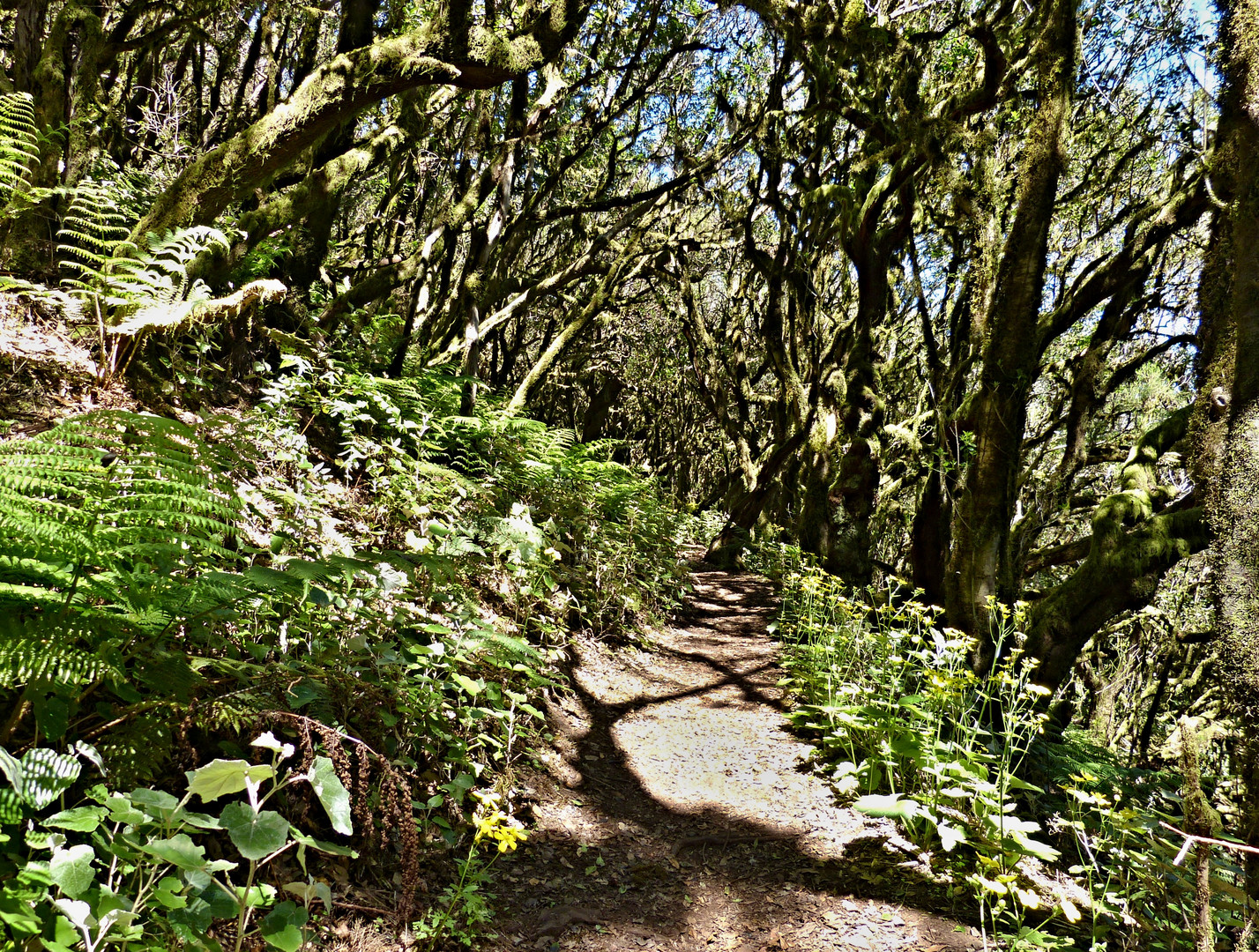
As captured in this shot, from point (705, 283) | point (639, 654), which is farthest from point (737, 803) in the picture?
point (705, 283)

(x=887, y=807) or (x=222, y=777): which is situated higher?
(x=222, y=777)

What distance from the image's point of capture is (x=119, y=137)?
826 cm

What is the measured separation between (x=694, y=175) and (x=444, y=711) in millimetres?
10109

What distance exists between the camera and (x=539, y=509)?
6.85 meters

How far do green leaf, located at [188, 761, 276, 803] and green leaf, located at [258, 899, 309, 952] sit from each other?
0.38 metres

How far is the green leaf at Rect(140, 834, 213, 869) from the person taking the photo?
4.81 ft

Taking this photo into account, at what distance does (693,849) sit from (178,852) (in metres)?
2.78

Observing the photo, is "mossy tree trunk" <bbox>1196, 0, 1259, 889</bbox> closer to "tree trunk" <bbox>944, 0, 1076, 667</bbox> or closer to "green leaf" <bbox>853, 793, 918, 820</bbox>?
"tree trunk" <bbox>944, 0, 1076, 667</bbox>

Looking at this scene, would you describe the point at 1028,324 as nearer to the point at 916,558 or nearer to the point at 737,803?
the point at 916,558

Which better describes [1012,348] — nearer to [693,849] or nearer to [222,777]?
[693,849]

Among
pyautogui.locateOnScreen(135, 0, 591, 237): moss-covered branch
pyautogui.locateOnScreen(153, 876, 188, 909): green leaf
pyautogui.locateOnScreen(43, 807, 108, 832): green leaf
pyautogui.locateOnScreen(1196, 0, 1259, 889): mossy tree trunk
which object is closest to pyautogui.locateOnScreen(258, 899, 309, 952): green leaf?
pyautogui.locateOnScreen(153, 876, 188, 909): green leaf

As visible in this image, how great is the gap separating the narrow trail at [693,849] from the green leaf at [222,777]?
1536mm

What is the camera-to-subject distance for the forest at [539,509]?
1.98 metres

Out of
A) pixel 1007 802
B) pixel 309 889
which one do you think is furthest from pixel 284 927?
pixel 1007 802
